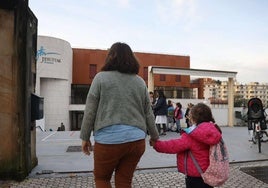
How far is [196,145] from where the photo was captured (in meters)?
3.29

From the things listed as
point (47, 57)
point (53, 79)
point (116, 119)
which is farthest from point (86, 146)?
point (53, 79)

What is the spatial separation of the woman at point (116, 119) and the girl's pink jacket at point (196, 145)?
0.33 meters

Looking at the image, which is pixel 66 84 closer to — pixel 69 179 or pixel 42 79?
pixel 42 79

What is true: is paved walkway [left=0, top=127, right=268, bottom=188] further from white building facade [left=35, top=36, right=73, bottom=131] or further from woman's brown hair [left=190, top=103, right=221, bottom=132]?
white building facade [left=35, top=36, right=73, bottom=131]

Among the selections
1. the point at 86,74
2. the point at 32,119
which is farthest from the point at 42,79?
the point at 32,119

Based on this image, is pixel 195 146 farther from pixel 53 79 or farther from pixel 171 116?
pixel 53 79

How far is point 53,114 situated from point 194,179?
36.7m

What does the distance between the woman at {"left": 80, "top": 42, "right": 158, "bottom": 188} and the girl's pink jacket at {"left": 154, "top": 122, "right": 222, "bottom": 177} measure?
0.33m

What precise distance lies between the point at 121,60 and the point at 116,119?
0.57 meters

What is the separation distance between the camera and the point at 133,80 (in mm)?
3178

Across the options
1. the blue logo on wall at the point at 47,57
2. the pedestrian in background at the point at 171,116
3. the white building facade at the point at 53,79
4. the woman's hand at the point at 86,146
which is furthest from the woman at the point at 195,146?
the blue logo on wall at the point at 47,57

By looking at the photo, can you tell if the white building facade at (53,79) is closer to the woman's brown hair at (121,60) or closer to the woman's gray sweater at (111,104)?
the woman's brown hair at (121,60)

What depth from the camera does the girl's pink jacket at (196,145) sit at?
3.20 meters

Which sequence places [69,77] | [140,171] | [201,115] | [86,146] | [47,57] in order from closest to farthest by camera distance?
[86,146]
[201,115]
[140,171]
[47,57]
[69,77]
